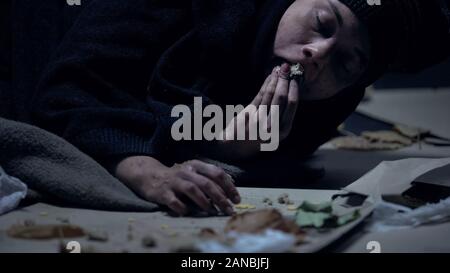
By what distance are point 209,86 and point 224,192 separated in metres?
0.32

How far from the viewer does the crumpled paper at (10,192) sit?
84 centimetres

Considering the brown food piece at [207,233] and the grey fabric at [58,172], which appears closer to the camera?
the brown food piece at [207,233]

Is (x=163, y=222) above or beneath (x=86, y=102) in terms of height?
beneath

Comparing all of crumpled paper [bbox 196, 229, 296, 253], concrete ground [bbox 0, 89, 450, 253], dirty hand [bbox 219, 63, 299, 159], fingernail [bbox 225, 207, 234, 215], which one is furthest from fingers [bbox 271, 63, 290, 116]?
crumpled paper [bbox 196, 229, 296, 253]

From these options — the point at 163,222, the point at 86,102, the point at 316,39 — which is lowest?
the point at 163,222

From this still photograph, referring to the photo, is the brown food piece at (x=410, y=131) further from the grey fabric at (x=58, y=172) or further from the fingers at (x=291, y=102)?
the grey fabric at (x=58, y=172)

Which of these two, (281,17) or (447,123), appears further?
(447,123)

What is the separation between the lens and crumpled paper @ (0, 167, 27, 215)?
845mm

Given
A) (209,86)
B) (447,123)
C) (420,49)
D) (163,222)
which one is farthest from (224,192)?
(447,123)

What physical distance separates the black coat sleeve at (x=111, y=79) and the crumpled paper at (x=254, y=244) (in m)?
0.30

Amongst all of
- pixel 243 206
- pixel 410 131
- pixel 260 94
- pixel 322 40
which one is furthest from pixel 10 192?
pixel 410 131

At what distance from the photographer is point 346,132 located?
1.71m

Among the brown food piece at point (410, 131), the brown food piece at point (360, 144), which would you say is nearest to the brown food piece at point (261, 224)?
the brown food piece at point (360, 144)

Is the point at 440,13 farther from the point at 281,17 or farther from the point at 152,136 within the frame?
the point at 152,136
